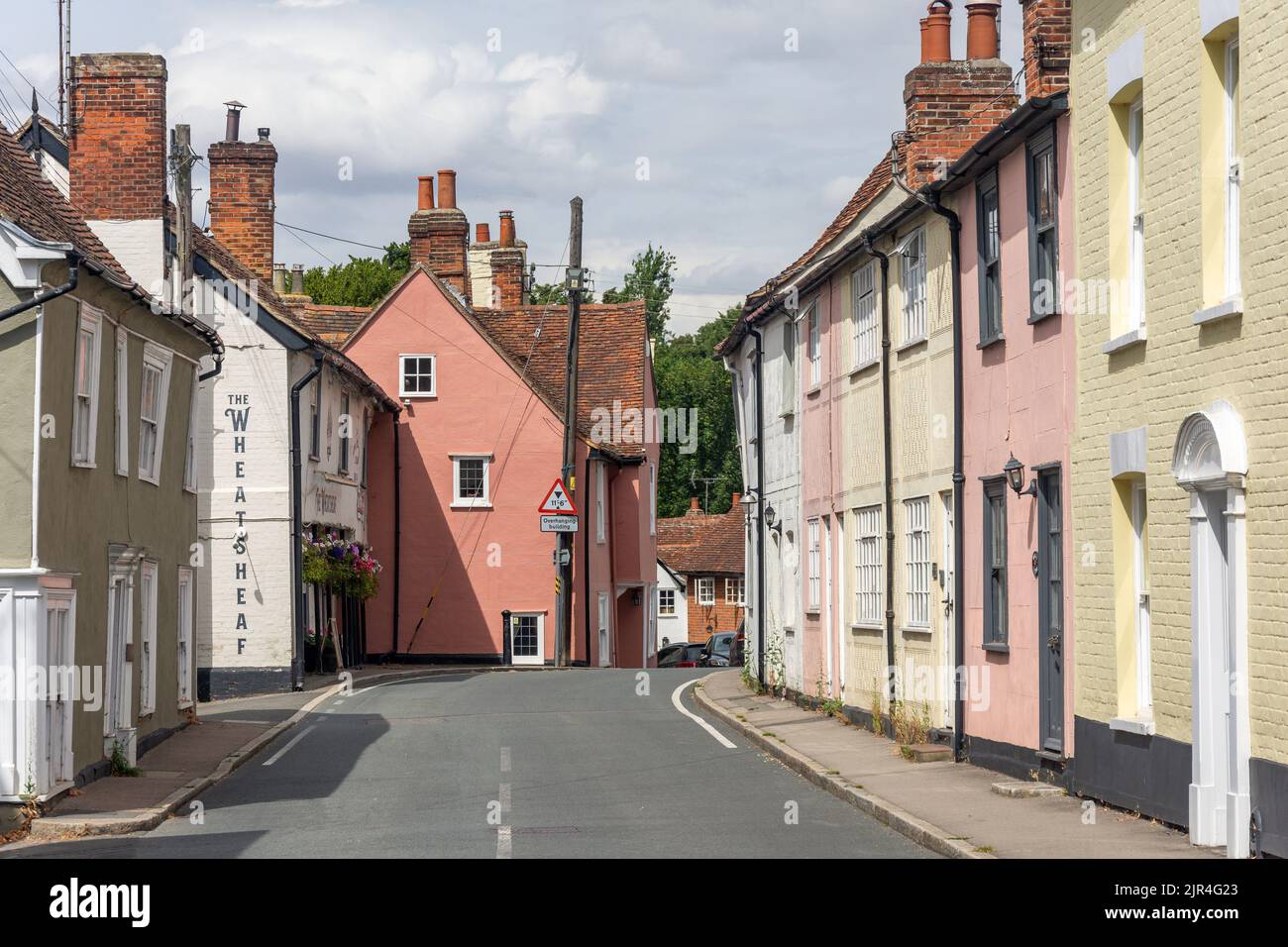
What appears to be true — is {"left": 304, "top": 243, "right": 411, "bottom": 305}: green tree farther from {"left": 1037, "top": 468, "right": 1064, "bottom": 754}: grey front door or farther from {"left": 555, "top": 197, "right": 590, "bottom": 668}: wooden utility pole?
{"left": 1037, "top": 468, "right": 1064, "bottom": 754}: grey front door

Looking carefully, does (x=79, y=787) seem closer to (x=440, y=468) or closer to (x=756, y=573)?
(x=756, y=573)

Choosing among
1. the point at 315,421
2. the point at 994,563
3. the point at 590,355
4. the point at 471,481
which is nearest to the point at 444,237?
the point at 590,355

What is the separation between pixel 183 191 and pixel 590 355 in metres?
23.7

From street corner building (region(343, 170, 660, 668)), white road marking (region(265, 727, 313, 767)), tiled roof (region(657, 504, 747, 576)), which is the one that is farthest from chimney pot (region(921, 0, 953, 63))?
tiled roof (region(657, 504, 747, 576))

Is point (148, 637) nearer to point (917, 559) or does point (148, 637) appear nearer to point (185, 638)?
point (185, 638)

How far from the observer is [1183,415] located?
12656 mm

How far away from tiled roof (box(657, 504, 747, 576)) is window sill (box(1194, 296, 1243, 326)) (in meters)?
62.9

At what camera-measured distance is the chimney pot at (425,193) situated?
47406mm

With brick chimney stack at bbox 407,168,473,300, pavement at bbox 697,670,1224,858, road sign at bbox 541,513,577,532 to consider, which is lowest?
pavement at bbox 697,670,1224,858

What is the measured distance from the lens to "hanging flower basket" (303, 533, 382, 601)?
33.2 meters

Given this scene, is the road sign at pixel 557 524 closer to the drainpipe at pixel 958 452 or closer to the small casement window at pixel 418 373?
the small casement window at pixel 418 373

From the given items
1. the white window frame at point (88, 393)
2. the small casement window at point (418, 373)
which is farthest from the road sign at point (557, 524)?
the white window frame at point (88, 393)

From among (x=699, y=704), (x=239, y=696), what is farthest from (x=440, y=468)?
(x=699, y=704)
